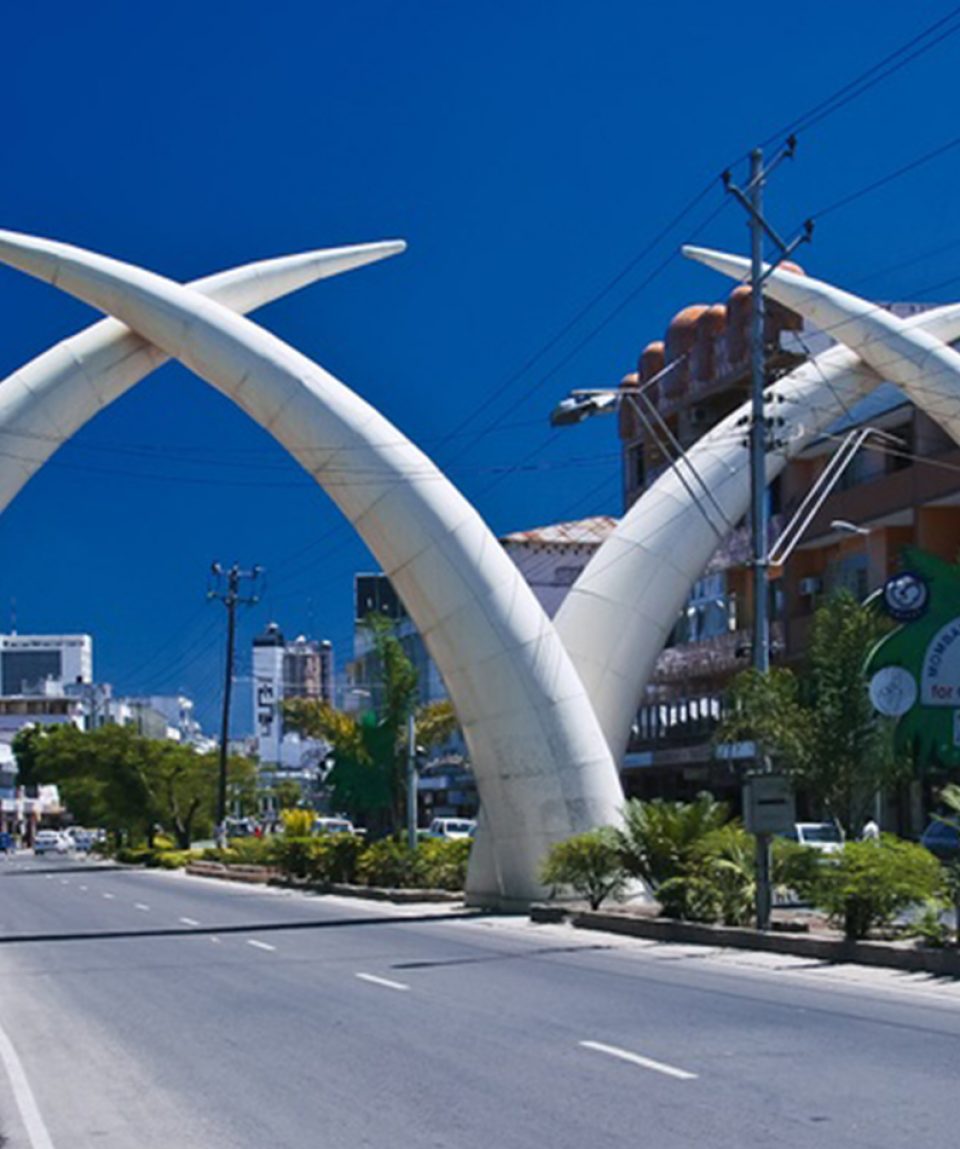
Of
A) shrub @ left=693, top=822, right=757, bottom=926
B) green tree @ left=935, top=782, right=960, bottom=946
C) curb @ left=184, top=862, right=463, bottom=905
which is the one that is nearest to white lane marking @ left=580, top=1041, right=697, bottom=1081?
green tree @ left=935, top=782, right=960, bottom=946

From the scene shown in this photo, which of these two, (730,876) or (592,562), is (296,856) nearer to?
(592,562)

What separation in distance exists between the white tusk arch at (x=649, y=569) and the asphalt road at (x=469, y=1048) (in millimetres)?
11344

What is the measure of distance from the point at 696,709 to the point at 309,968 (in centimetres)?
4769

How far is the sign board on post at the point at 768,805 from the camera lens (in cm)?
2417

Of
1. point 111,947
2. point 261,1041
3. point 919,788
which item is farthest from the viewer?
point 919,788

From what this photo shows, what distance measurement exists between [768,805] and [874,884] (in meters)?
2.88

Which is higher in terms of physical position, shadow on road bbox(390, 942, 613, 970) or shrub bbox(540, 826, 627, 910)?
shrub bbox(540, 826, 627, 910)

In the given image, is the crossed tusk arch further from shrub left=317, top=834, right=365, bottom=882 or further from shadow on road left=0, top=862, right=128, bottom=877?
shadow on road left=0, top=862, right=128, bottom=877

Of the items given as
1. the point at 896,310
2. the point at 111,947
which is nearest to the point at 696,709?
the point at 896,310

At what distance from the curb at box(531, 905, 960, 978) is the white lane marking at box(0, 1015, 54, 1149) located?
9.13 meters

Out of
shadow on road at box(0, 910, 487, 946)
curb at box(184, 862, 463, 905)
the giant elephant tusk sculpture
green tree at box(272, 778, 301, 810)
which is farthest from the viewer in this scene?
green tree at box(272, 778, 301, 810)

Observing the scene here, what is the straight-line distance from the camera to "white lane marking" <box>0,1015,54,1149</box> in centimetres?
1056

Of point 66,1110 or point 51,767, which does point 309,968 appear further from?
point 51,767

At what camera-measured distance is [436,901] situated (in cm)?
3772
